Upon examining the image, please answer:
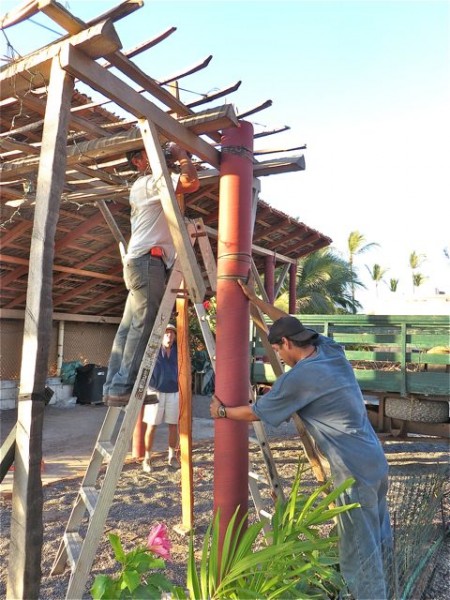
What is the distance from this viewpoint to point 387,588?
2467 millimetres

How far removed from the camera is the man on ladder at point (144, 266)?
2.80 metres

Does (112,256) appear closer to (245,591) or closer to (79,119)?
(79,119)

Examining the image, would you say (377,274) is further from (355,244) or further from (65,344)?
(65,344)

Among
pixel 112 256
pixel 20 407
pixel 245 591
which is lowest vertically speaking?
pixel 245 591

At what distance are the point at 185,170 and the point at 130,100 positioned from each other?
1.78 feet

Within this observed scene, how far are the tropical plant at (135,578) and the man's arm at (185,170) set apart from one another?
193 cm

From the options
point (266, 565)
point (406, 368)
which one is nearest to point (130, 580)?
point (266, 565)

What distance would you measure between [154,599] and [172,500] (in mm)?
3163

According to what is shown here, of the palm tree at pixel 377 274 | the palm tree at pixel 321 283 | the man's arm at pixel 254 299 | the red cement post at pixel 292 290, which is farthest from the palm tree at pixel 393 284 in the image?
the man's arm at pixel 254 299

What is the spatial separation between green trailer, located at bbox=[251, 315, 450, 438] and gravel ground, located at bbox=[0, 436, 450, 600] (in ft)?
1.64

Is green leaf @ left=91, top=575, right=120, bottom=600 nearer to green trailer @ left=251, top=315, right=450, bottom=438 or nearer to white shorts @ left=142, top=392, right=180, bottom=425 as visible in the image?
white shorts @ left=142, top=392, right=180, bottom=425

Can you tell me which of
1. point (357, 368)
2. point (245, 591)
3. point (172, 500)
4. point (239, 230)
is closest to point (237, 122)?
point (239, 230)

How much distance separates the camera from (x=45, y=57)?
2.27 metres

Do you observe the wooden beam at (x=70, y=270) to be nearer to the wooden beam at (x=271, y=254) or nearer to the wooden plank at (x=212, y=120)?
the wooden beam at (x=271, y=254)
